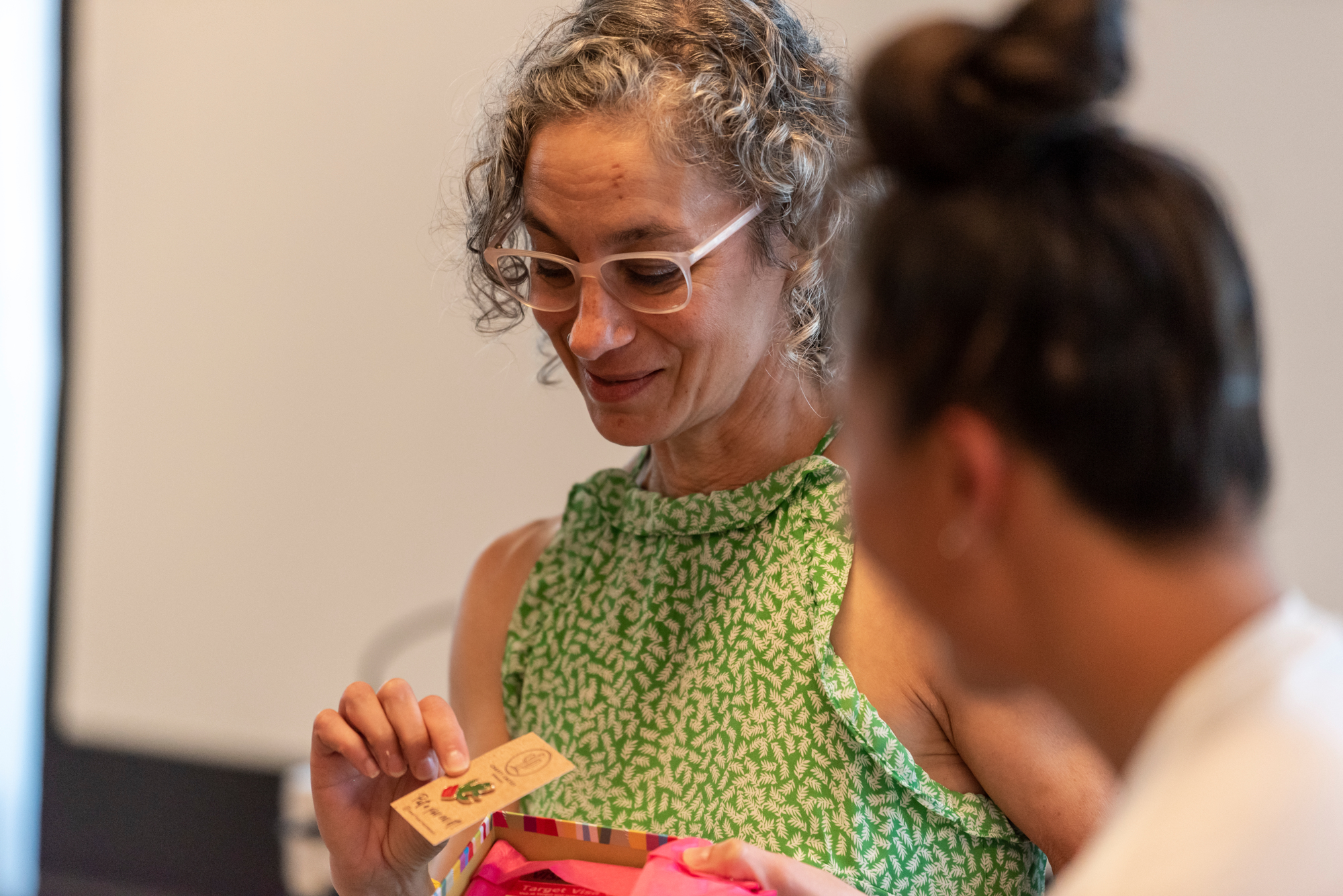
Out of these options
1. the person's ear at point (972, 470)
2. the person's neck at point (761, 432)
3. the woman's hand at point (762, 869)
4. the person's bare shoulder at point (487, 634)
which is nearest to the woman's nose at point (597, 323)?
the person's neck at point (761, 432)

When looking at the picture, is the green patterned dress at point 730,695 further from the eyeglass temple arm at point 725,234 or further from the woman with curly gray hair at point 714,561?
the eyeglass temple arm at point 725,234

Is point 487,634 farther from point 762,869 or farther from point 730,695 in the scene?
point 762,869

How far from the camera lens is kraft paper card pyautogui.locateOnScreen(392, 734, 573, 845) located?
99 cm

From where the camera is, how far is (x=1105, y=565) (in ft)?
2.04

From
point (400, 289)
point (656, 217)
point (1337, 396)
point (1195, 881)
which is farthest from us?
point (400, 289)

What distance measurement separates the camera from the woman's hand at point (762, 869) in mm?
913

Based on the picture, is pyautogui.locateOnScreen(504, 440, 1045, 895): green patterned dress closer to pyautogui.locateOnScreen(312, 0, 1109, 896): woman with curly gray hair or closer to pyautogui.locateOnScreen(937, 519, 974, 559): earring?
pyautogui.locateOnScreen(312, 0, 1109, 896): woman with curly gray hair

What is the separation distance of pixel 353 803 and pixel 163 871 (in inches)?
78.0

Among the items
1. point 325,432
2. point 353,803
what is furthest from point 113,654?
point 353,803

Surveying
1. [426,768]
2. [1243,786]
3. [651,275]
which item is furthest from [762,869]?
[651,275]

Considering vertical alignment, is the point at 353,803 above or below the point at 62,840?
above

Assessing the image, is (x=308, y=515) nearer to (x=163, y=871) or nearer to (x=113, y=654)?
(x=113, y=654)

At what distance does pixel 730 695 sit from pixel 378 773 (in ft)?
1.19

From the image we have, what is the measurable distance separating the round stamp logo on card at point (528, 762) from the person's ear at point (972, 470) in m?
0.53
